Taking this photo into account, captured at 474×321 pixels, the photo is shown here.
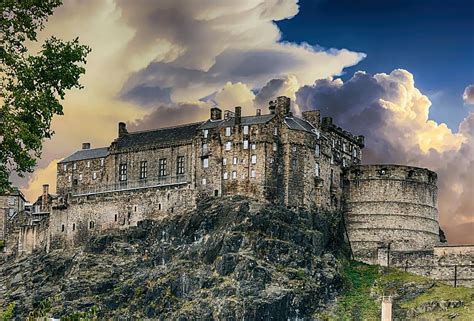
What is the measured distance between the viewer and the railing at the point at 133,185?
11121 centimetres

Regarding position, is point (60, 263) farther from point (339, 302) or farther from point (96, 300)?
point (339, 302)

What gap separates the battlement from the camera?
113 m

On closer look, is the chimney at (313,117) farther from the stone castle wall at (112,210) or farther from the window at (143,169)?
the window at (143,169)

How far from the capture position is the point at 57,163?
124 m

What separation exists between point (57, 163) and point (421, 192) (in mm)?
46229

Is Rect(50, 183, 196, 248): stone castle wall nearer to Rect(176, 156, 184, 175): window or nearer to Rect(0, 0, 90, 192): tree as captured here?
Rect(176, 156, 184, 175): window

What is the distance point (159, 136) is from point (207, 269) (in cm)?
2128

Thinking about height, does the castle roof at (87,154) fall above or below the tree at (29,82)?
above

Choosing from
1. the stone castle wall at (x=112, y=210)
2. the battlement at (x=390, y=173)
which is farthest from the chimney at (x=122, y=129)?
the battlement at (x=390, y=173)

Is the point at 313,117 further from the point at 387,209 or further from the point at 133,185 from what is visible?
the point at 133,185

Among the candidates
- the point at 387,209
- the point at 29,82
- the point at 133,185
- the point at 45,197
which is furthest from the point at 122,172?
the point at 29,82

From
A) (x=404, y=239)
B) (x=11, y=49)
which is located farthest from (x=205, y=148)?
(x=11, y=49)

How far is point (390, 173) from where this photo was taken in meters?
113

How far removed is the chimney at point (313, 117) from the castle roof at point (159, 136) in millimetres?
12824
